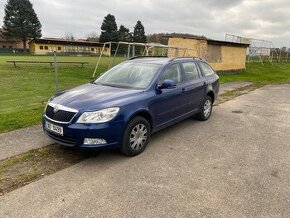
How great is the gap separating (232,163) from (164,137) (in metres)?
1.60

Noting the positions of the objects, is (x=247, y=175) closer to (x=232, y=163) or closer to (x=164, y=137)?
(x=232, y=163)

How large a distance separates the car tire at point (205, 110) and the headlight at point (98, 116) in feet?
10.6

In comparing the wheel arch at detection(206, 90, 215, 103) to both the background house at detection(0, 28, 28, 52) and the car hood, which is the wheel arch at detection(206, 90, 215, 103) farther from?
the background house at detection(0, 28, 28, 52)

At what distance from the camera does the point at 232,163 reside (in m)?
4.57

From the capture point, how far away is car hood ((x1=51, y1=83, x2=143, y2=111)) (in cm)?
434

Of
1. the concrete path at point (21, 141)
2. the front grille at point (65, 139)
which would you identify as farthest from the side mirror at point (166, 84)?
the concrete path at point (21, 141)

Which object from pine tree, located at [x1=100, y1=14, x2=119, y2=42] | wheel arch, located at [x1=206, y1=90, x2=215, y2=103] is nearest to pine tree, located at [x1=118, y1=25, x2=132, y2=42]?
pine tree, located at [x1=100, y1=14, x2=119, y2=42]

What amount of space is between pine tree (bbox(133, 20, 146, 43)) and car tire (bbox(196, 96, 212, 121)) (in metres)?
69.7

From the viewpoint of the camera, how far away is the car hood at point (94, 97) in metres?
4.34

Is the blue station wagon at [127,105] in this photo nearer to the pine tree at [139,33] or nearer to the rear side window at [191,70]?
the rear side window at [191,70]

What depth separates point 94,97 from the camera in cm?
459

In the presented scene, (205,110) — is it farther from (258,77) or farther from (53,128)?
(258,77)

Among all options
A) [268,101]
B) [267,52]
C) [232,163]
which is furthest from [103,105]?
[267,52]

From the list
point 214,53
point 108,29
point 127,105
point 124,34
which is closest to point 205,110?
point 127,105
